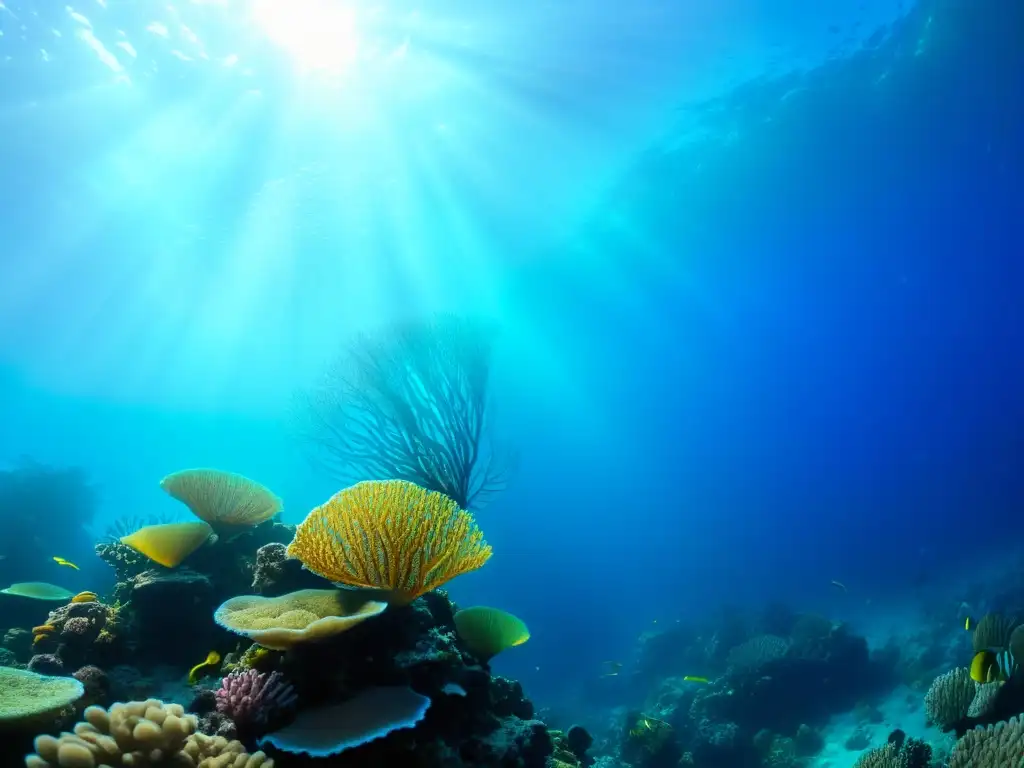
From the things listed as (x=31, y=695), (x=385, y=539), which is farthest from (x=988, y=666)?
(x=31, y=695)

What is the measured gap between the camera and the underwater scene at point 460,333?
3.38 metres

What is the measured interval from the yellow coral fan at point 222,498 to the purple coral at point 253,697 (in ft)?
8.38

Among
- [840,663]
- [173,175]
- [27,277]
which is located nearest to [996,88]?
[840,663]

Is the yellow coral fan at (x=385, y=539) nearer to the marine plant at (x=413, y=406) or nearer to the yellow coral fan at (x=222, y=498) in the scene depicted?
the yellow coral fan at (x=222, y=498)

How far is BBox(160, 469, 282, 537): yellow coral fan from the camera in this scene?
495cm

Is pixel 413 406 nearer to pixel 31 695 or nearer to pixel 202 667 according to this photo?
pixel 202 667

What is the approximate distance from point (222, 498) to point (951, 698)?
801 centimetres

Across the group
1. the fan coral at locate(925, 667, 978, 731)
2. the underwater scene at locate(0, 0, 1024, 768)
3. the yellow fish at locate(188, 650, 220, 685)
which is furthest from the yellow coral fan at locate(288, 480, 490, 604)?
the fan coral at locate(925, 667, 978, 731)

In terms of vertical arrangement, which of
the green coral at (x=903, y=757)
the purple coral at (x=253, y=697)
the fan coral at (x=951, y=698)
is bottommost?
the green coral at (x=903, y=757)

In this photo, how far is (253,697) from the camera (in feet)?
8.95

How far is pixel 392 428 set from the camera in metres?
9.20

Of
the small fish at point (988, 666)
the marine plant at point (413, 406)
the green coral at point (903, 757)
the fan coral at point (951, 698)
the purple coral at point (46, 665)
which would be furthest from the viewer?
the marine plant at point (413, 406)

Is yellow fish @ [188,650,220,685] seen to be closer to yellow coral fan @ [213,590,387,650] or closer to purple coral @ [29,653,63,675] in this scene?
yellow coral fan @ [213,590,387,650]

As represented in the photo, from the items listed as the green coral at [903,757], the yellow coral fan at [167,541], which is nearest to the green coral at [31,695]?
the yellow coral fan at [167,541]
